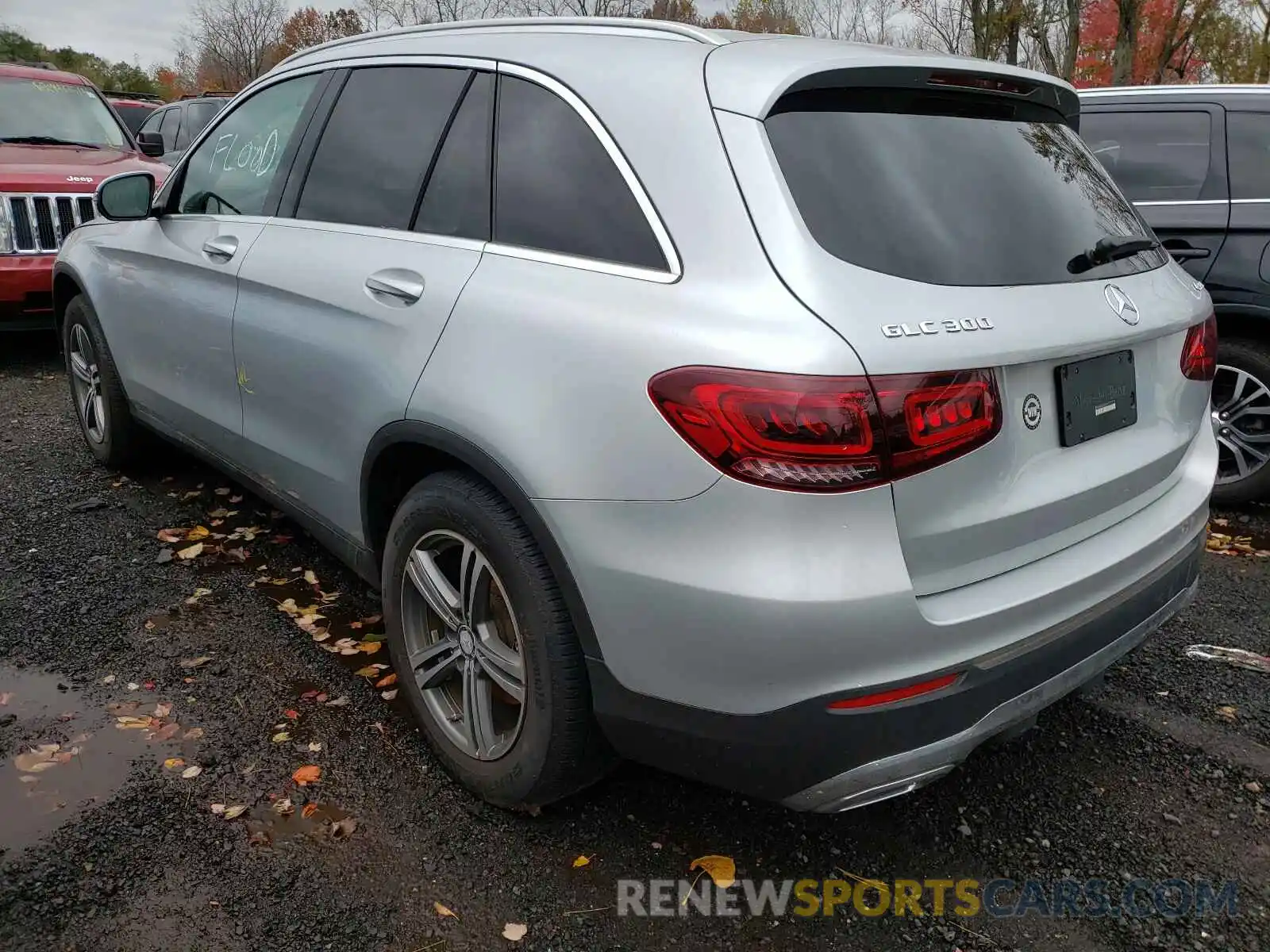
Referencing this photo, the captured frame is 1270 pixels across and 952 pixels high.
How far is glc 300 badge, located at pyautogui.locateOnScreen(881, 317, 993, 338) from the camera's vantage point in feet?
6.14

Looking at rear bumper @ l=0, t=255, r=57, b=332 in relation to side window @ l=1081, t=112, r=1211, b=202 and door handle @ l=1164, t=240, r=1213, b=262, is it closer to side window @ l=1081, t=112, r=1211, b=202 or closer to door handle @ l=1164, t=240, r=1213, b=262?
side window @ l=1081, t=112, r=1211, b=202

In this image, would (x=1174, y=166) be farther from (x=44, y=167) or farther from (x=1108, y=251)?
(x=44, y=167)

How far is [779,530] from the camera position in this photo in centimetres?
184

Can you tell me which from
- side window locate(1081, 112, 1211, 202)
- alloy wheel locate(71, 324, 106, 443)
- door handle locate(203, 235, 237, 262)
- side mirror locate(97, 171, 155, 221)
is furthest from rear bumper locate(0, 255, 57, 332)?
side window locate(1081, 112, 1211, 202)

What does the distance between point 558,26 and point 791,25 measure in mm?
33795

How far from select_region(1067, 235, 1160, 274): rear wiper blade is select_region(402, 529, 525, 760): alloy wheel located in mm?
1515

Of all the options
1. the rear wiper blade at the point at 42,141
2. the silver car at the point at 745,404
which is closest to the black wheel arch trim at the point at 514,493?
the silver car at the point at 745,404

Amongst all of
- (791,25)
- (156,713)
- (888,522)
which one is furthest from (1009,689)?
(791,25)

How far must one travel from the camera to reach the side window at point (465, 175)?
2.56 m

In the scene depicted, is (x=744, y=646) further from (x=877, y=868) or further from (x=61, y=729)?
(x=61, y=729)

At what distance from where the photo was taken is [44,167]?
7191mm

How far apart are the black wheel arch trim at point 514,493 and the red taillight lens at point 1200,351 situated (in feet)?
5.38

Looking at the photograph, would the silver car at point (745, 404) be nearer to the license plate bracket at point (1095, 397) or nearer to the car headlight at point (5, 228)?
the license plate bracket at point (1095, 397)

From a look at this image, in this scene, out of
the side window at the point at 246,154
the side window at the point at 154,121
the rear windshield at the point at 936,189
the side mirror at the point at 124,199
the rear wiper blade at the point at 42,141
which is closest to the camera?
the rear windshield at the point at 936,189
